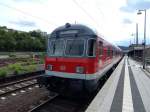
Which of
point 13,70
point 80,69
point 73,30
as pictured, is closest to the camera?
point 80,69

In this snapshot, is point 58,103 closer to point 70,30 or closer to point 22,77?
point 70,30

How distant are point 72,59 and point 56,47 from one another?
46.0 inches

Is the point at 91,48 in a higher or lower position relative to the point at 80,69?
higher

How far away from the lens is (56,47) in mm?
10305

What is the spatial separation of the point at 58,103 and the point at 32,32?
4669 inches

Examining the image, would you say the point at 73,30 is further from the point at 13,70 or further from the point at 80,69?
the point at 13,70

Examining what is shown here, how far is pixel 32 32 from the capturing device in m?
125

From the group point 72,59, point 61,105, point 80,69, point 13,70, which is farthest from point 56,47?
point 13,70

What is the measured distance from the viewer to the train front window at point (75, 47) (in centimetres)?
951

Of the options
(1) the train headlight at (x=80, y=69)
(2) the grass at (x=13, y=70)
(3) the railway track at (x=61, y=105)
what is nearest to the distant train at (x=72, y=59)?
(1) the train headlight at (x=80, y=69)

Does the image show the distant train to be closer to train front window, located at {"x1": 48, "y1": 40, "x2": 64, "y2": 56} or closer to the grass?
train front window, located at {"x1": 48, "y1": 40, "x2": 64, "y2": 56}

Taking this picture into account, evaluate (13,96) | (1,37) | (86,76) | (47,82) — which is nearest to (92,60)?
(86,76)

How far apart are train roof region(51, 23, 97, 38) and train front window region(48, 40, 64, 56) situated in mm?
349

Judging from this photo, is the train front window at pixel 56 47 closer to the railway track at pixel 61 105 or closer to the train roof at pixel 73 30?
the train roof at pixel 73 30
